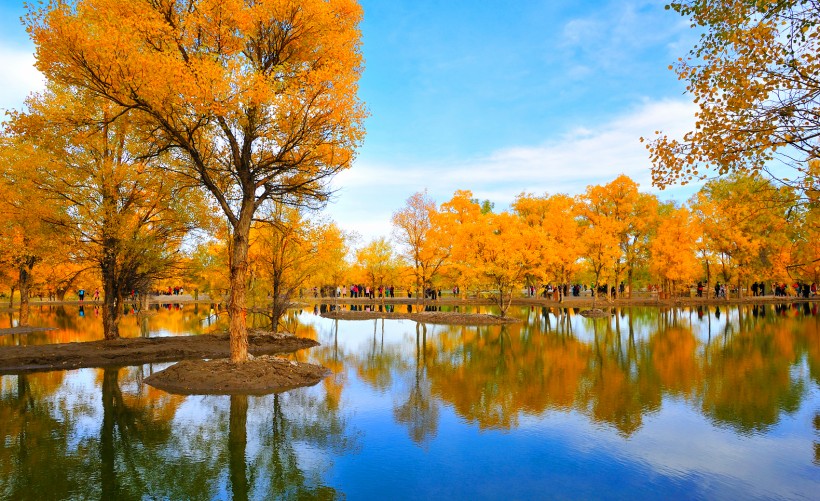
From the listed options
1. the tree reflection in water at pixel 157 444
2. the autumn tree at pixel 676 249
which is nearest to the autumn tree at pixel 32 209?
the tree reflection in water at pixel 157 444

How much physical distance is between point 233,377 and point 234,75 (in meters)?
9.39

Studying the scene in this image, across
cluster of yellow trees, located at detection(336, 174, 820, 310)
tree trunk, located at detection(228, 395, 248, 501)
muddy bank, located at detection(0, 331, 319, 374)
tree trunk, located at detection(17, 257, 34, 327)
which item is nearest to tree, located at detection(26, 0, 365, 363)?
tree trunk, located at detection(228, 395, 248, 501)

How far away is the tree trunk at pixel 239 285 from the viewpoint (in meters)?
15.9

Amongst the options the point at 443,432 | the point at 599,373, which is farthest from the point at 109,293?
the point at 599,373

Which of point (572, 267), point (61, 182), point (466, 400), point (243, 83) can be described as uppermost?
point (243, 83)

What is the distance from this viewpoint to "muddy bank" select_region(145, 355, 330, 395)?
49.0ft

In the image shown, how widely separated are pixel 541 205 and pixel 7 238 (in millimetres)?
56679

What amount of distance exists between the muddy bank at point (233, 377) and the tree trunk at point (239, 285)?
0.65 metres

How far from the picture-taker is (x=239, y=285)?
625 inches

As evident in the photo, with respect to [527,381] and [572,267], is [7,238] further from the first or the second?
[572,267]

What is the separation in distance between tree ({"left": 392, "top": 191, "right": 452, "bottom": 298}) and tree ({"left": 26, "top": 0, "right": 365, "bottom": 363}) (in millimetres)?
36159

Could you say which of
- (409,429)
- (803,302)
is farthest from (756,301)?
(409,429)

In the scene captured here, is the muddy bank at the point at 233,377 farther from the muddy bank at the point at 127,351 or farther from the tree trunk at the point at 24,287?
the tree trunk at the point at 24,287

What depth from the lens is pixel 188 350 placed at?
69.5 feet
